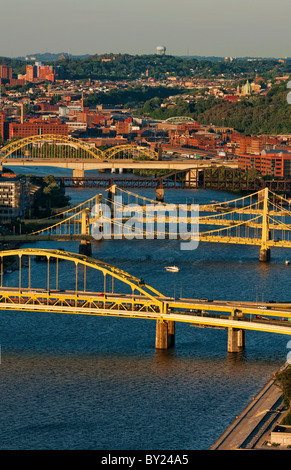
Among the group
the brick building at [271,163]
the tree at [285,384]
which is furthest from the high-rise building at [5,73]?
the tree at [285,384]

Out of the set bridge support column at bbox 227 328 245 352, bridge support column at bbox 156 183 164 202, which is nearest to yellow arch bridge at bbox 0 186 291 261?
bridge support column at bbox 156 183 164 202

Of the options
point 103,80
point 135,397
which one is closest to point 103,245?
point 135,397

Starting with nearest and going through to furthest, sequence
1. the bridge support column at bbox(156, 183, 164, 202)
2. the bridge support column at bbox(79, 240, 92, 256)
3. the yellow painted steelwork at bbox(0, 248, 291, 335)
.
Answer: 1. the yellow painted steelwork at bbox(0, 248, 291, 335)
2. the bridge support column at bbox(79, 240, 92, 256)
3. the bridge support column at bbox(156, 183, 164, 202)

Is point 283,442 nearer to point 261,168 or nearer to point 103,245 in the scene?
point 103,245

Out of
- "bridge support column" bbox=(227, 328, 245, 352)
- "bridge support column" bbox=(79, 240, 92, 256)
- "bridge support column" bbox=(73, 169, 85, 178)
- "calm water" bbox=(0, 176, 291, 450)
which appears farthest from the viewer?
"bridge support column" bbox=(73, 169, 85, 178)

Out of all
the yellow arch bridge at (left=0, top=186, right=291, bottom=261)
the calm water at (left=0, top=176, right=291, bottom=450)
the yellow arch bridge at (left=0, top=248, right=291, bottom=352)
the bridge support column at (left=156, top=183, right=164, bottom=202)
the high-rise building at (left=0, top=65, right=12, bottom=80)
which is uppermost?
the yellow arch bridge at (left=0, top=248, right=291, bottom=352)

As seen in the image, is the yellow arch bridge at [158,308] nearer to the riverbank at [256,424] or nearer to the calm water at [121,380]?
the calm water at [121,380]

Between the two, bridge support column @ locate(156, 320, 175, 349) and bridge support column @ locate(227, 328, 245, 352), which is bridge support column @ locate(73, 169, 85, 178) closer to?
bridge support column @ locate(156, 320, 175, 349)
